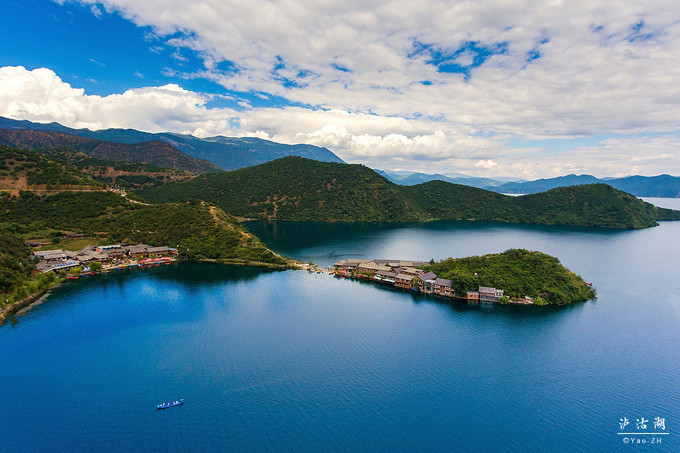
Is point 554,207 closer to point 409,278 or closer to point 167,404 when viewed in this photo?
point 409,278

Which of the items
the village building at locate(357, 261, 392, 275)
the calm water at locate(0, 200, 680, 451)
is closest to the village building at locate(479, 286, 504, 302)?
the calm water at locate(0, 200, 680, 451)

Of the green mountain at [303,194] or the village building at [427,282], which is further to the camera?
the green mountain at [303,194]

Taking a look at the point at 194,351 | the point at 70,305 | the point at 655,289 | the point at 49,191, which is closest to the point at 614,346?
the point at 655,289

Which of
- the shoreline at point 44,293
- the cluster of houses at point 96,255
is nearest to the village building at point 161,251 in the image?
the cluster of houses at point 96,255

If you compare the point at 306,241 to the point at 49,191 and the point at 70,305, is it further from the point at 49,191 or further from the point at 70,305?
the point at 49,191

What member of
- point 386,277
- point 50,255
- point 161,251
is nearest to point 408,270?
point 386,277

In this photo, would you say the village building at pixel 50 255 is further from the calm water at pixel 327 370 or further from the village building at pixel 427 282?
the village building at pixel 427 282

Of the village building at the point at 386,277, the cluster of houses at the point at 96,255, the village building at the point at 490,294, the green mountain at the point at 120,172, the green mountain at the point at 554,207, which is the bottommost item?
the village building at the point at 490,294
